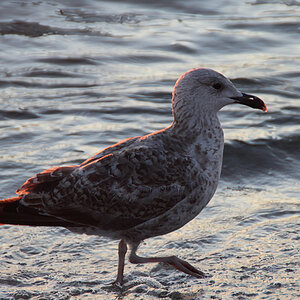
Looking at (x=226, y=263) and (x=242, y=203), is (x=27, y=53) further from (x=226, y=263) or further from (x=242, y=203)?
(x=226, y=263)

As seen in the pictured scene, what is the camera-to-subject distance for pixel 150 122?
375 inches

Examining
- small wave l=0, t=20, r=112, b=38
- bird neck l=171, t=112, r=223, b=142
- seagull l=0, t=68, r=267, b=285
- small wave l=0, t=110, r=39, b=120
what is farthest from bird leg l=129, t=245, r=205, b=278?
small wave l=0, t=20, r=112, b=38

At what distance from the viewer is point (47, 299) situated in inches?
216

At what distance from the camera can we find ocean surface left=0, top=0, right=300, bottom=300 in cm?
588

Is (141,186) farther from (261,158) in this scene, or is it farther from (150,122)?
(150,122)

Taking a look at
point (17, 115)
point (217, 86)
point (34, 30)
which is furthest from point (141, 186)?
point (34, 30)

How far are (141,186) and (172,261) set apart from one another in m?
0.74

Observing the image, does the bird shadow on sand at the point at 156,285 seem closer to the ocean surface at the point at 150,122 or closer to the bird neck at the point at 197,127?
the ocean surface at the point at 150,122

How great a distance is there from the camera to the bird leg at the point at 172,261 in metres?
5.68

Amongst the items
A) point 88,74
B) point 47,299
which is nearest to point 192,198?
point 47,299

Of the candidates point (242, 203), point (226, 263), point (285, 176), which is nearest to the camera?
point (226, 263)

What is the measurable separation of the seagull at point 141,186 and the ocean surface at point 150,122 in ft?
1.65

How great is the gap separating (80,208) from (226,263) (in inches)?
57.1

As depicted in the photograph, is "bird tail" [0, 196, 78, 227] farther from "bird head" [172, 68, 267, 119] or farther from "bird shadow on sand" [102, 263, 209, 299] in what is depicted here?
"bird head" [172, 68, 267, 119]
